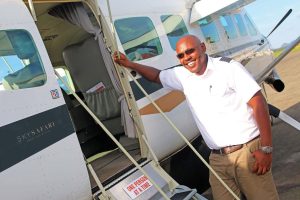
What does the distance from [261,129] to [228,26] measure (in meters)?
5.48

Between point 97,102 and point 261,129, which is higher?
point 97,102

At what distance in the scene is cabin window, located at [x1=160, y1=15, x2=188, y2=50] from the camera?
635cm

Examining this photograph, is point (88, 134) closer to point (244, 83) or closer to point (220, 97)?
point (220, 97)

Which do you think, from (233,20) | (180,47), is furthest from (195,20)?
(180,47)

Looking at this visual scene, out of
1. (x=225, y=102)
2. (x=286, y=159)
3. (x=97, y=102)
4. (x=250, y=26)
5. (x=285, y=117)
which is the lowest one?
(x=286, y=159)

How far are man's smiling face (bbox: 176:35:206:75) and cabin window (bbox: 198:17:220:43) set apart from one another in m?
3.50

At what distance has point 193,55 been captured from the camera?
157 inches

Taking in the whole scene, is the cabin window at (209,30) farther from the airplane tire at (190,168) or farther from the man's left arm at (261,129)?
the man's left arm at (261,129)

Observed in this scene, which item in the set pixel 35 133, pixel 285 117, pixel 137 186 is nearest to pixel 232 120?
pixel 137 186

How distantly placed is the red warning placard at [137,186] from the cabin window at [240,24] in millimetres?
5716

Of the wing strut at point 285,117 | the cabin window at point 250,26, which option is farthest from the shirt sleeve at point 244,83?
the cabin window at point 250,26

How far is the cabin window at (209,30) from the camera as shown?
7.57m

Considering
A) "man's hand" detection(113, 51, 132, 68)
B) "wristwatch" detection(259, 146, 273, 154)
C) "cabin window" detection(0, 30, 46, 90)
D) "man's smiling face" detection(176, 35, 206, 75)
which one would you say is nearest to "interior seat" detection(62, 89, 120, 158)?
"man's hand" detection(113, 51, 132, 68)

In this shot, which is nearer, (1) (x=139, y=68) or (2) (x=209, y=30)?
(1) (x=139, y=68)
